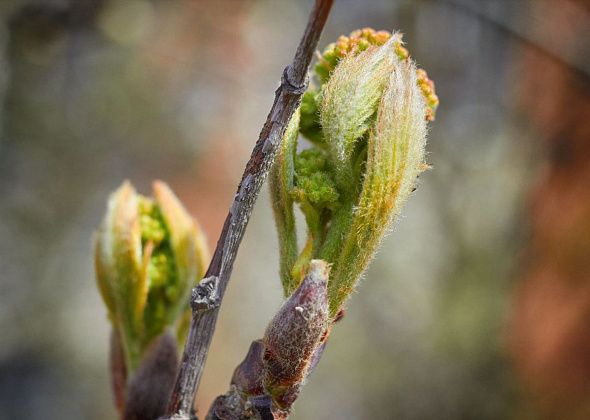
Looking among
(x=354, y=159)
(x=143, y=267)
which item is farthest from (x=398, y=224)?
(x=354, y=159)

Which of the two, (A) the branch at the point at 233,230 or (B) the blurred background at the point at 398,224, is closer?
(A) the branch at the point at 233,230

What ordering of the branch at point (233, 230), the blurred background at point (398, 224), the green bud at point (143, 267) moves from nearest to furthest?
the branch at point (233, 230) → the green bud at point (143, 267) → the blurred background at point (398, 224)

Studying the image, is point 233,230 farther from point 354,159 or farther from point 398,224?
point 398,224

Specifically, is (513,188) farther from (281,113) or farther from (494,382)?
(281,113)

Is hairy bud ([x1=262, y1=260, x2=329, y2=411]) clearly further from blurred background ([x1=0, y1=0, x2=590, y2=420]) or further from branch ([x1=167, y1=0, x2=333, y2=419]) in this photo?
blurred background ([x1=0, y1=0, x2=590, y2=420])

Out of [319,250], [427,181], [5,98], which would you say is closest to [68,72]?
[5,98]

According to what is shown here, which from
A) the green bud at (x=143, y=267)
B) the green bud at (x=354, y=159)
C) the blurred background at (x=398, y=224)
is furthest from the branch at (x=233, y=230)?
the blurred background at (x=398, y=224)

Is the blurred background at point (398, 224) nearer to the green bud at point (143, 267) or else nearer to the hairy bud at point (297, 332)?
the green bud at point (143, 267)

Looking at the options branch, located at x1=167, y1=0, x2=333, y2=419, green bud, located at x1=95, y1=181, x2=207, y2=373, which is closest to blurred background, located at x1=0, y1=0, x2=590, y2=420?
green bud, located at x1=95, y1=181, x2=207, y2=373
